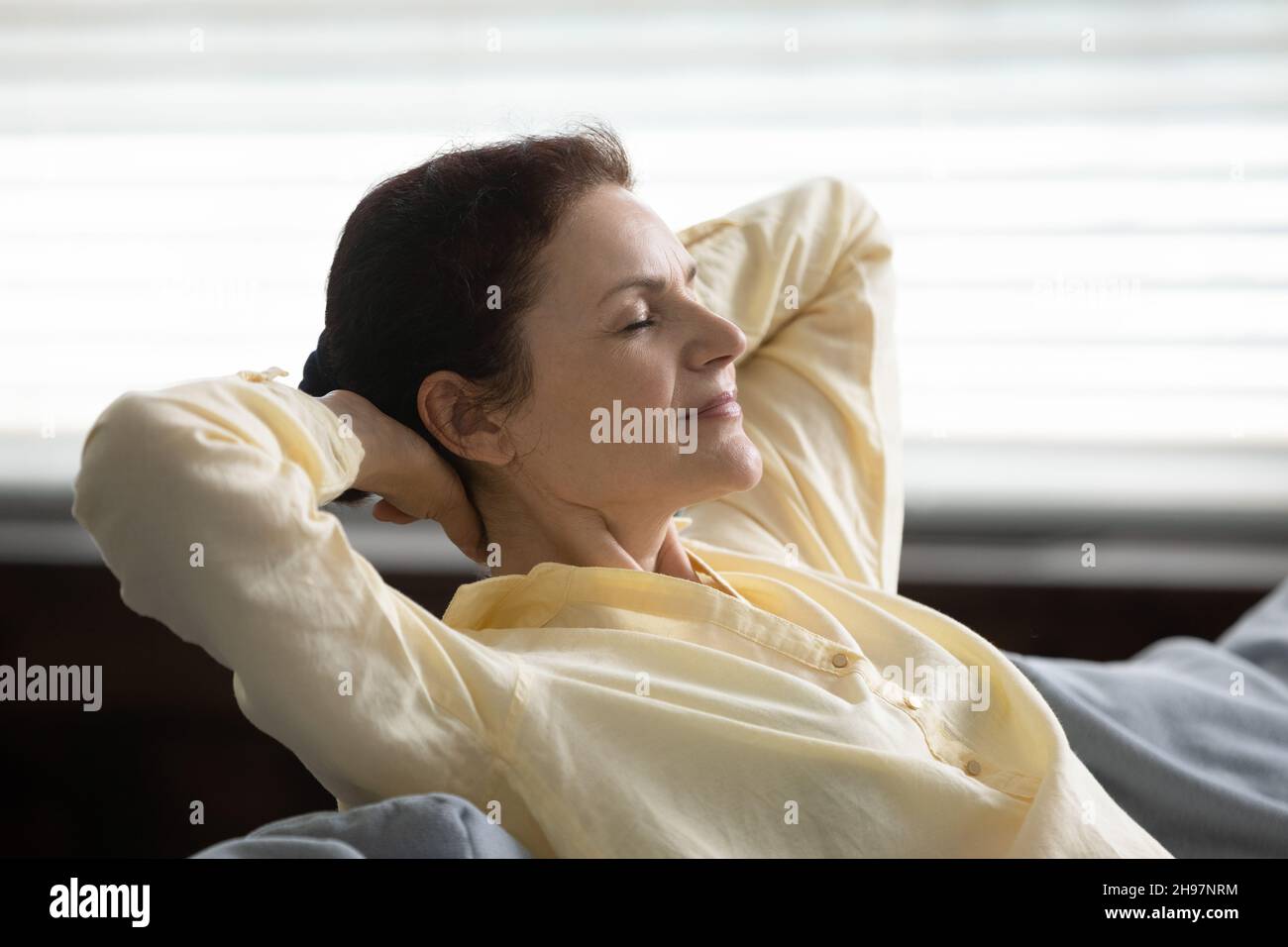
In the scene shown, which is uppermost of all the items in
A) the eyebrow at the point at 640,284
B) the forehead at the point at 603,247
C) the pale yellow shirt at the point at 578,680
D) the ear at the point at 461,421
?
the forehead at the point at 603,247

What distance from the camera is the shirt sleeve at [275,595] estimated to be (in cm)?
69

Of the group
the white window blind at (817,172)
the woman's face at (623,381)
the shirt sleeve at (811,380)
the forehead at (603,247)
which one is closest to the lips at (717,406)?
the woman's face at (623,381)

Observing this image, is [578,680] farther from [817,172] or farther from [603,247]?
[817,172]

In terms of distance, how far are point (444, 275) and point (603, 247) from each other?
0.13 metres

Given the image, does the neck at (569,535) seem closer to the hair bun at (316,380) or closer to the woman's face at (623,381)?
the woman's face at (623,381)

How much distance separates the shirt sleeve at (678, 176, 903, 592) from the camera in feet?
3.95

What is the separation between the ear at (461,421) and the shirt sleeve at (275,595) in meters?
0.20

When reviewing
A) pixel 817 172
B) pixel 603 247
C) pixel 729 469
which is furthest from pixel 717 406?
pixel 817 172

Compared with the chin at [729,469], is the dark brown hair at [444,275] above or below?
above

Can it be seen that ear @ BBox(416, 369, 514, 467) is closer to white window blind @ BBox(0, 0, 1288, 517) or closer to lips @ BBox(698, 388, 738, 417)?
lips @ BBox(698, 388, 738, 417)

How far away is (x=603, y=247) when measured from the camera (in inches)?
37.7

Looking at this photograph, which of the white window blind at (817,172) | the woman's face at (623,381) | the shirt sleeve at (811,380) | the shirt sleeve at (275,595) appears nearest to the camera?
the shirt sleeve at (275,595)

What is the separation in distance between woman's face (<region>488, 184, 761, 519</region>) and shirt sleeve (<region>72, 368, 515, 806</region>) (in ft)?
0.75

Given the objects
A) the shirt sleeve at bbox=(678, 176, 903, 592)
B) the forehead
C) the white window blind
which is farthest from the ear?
the white window blind
